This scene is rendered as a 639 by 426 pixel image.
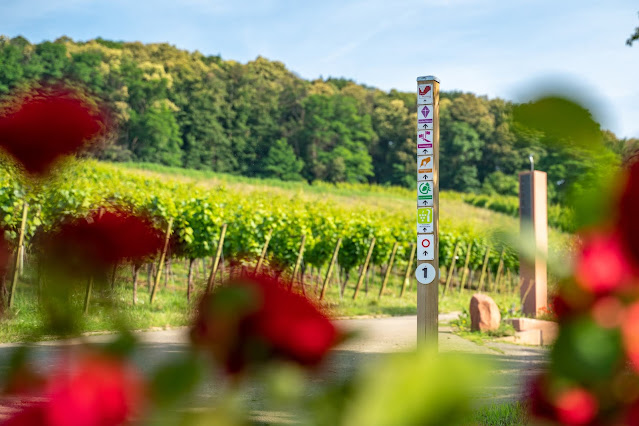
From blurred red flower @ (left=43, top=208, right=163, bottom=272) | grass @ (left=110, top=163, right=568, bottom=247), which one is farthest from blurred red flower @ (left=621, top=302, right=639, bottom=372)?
grass @ (left=110, top=163, right=568, bottom=247)

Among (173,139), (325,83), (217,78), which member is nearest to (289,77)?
(325,83)

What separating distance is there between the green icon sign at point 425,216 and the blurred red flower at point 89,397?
200 inches

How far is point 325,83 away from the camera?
61.7 metres

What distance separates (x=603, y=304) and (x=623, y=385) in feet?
0.12

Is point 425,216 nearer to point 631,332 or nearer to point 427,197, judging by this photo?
point 427,197

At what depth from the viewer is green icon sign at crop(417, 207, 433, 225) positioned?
5317 millimetres

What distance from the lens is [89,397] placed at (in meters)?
0.29

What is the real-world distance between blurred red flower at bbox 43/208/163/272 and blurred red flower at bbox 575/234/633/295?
0.26m

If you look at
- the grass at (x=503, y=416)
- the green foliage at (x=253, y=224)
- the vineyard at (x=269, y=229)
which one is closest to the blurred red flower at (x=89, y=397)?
the grass at (x=503, y=416)

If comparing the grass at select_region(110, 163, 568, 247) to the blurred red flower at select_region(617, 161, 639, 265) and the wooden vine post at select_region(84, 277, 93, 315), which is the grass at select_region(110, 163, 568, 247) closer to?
the wooden vine post at select_region(84, 277, 93, 315)

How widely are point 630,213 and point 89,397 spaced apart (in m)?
0.24

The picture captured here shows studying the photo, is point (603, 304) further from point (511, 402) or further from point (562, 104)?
point (511, 402)

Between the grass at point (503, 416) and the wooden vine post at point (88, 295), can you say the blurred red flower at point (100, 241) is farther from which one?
the grass at point (503, 416)

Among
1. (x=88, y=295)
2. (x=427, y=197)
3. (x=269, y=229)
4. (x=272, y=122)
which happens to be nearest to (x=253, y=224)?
(x=269, y=229)
